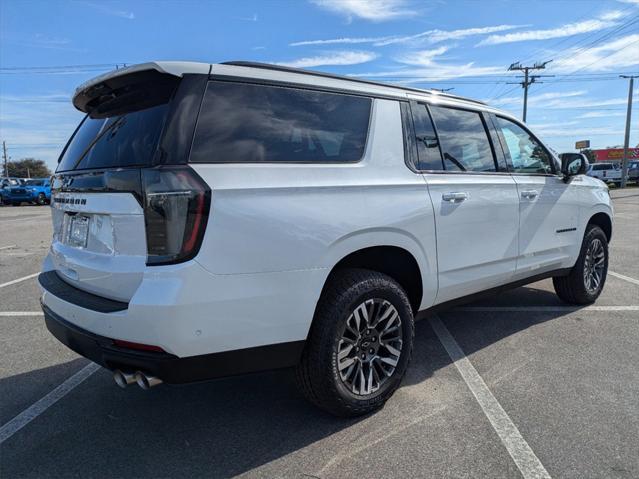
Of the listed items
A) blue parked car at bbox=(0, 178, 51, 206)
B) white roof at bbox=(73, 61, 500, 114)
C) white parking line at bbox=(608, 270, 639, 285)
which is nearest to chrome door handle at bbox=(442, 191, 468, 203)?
white roof at bbox=(73, 61, 500, 114)

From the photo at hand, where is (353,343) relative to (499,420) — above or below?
above

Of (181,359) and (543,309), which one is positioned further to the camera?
(543,309)

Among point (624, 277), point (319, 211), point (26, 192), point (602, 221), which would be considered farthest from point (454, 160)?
point (26, 192)

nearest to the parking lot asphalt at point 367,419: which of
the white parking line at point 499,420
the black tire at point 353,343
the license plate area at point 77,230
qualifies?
the white parking line at point 499,420

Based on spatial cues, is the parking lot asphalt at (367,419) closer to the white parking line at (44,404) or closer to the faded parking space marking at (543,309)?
the white parking line at (44,404)

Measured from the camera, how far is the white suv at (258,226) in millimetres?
2258

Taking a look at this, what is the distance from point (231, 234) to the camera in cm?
229

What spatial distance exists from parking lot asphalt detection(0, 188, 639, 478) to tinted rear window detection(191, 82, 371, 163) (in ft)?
5.12

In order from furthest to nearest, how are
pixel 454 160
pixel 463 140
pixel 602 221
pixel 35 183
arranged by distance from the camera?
pixel 35 183, pixel 602 221, pixel 463 140, pixel 454 160

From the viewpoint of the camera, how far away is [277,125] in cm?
262

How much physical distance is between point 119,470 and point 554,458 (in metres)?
2.22

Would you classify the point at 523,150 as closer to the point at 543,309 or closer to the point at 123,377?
the point at 543,309

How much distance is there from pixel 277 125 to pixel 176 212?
761mm

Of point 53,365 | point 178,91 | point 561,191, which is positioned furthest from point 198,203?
point 561,191
